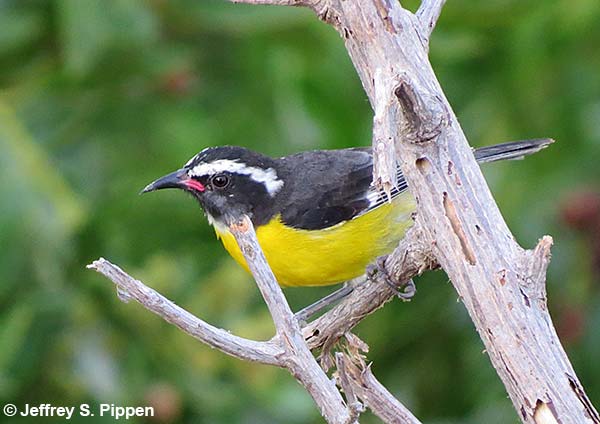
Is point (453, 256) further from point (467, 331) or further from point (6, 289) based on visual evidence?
point (467, 331)

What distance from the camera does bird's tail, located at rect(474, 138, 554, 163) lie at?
4168mm

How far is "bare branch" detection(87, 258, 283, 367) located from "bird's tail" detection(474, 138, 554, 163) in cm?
174

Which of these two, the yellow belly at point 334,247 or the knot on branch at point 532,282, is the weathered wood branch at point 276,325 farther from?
the yellow belly at point 334,247

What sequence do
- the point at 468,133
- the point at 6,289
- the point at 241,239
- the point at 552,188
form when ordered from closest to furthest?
the point at 241,239, the point at 6,289, the point at 552,188, the point at 468,133

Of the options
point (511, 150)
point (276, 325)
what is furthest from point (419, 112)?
point (511, 150)

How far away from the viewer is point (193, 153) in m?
5.60

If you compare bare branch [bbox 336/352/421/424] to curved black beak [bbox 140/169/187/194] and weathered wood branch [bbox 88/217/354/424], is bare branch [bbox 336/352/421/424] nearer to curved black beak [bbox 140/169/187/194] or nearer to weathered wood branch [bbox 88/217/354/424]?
weathered wood branch [bbox 88/217/354/424]

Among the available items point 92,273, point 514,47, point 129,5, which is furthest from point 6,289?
point 514,47

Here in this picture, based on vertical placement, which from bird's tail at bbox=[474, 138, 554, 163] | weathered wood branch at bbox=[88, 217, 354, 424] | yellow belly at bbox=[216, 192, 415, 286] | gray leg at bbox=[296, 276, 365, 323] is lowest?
weathered wood branch at bbox=[88, 217, 354, 424]

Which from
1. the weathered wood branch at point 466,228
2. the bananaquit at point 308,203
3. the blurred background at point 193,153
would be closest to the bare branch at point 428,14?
the weathered wood branch at point 466,228

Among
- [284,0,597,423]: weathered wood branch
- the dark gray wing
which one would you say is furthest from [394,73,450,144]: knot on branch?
the dark gray wing

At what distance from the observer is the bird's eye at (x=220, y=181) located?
172 inches

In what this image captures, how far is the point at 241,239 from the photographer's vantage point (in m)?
2.59

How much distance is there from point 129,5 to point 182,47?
0.57 meters
